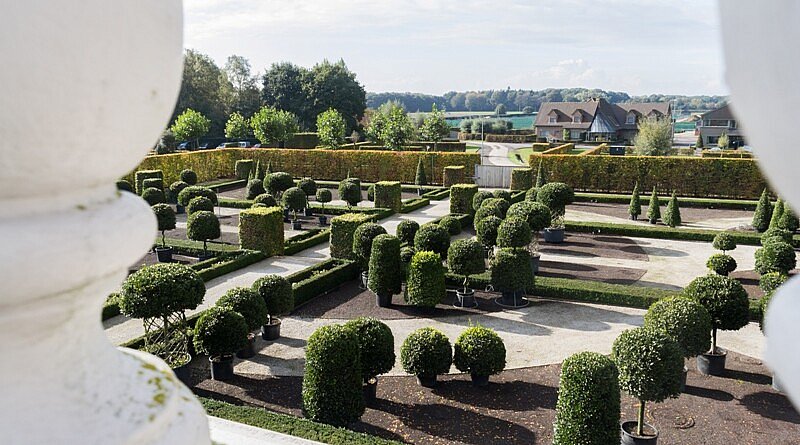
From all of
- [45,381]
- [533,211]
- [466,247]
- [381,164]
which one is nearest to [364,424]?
[466,247]

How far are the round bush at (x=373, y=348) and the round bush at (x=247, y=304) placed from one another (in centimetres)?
243

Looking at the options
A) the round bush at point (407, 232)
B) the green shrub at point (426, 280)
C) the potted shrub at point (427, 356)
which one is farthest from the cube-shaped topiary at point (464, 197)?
the potted shrub at point (427, 356)

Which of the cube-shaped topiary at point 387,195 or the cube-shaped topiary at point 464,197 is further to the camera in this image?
the cube-shaped topiary at point 387,195

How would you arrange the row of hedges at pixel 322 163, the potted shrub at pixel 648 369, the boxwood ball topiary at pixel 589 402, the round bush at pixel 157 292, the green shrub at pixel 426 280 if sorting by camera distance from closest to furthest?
the boxwood ball topiary at pixel 589 402 → the potted shrub at pixel 648 369 → the round bush at pixel 157 292 → the green shrub at pixel 426 280 → the row of hedges at pixel 322 163

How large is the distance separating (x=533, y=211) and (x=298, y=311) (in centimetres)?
Result: 786

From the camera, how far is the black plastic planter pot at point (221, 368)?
38.5 feet

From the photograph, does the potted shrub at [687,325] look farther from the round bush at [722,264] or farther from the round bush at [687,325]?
the round bush at [722,264]

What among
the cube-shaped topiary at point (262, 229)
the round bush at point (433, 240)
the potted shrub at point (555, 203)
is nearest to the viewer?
the round bush at point (433, 240)

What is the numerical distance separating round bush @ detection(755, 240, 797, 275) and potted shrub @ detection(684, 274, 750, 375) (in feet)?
16.9

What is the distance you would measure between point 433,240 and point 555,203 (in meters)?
6.71

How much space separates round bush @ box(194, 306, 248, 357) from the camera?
37.4 feet

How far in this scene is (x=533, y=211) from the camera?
1952 cm

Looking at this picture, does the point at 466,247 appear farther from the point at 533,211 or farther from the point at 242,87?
the point at 242,87

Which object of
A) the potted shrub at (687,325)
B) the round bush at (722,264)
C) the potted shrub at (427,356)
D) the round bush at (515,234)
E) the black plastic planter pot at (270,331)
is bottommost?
the black plastic planter pot at (270,331)
